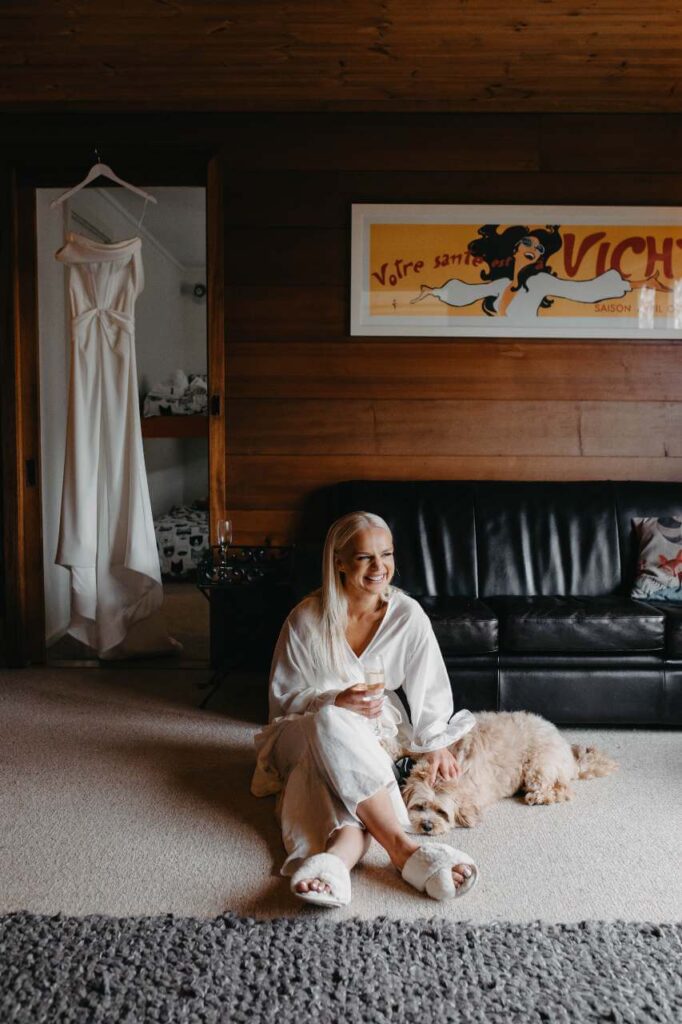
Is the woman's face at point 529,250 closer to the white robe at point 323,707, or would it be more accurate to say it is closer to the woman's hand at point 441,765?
the white robe at point 323,707

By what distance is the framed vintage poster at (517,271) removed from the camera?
3.86 metres

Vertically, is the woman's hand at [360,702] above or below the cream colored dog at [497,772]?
above

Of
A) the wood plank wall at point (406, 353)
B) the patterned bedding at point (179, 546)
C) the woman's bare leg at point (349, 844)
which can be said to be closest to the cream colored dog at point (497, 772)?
the woman's bare leg at point (349, 844)

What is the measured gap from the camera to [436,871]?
197cm

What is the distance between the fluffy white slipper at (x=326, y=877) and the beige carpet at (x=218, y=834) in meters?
0.05

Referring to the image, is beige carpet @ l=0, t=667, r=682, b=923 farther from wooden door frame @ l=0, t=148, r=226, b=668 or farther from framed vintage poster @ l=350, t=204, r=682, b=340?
framed vintage poster @ l=350, t=204, r=682, b=340

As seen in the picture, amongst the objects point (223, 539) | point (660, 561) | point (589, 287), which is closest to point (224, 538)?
point (223, 539)

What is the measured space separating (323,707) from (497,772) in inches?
26.9

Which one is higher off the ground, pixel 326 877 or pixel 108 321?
pixel 108 321

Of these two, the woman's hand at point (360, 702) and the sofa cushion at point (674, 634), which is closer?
the woman's hand at point (360, 702)

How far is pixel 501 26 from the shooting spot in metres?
3.11

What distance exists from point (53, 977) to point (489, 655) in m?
1.92

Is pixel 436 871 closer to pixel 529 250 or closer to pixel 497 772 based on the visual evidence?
pixel 497 772

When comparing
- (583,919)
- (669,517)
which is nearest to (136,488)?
(669,517)
